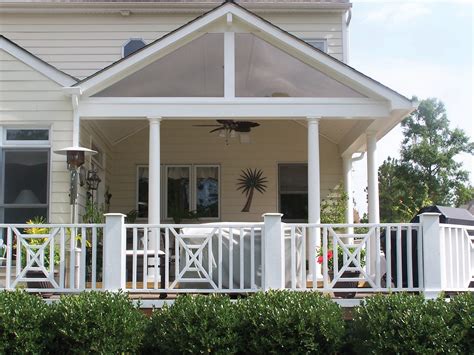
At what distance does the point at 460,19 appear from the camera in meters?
18.3

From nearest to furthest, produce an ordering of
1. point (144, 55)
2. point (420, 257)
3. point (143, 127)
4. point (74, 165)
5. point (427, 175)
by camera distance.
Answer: point (420, 257) → point (74, 165) → point (144, 55) → point (143, 127) → point (427, 175)

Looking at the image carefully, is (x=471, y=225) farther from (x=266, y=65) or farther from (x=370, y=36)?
(x=370, y=36)

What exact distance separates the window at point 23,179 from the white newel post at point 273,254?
3.99 metres

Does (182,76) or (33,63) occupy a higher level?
(33,63)

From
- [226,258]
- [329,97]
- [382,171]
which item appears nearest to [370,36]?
[329,97]

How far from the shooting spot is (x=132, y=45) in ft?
47.6

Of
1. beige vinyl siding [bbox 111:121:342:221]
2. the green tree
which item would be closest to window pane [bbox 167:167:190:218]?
beige vinyl siding [bbox 111:121:342:221]

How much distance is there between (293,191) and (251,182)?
0.94 metres

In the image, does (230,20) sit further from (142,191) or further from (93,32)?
(93,32)

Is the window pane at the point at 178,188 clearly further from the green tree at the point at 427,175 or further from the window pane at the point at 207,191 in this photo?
the green tree at the point at 427,175

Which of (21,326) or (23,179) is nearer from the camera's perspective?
(21,326)

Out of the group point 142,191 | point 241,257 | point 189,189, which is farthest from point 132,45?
point 241,257

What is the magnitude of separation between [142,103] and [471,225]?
517 cm

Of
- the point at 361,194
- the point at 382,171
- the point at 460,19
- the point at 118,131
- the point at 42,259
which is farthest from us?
the point at 382,171
